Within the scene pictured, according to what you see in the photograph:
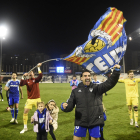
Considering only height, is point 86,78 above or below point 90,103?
above

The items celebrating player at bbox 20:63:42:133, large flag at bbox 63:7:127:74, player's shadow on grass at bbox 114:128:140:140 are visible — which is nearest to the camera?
player's shadow on grass at bbox 114:128:140:140

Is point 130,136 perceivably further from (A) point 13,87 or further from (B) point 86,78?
(A) point 13,87

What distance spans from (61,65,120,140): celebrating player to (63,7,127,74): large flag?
2899mm

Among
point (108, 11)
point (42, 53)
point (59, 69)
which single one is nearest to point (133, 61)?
point (59, 69)

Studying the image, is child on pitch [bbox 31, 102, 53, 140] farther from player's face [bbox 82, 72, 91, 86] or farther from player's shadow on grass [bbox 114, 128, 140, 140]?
player's shadow on grass [bbox 114, 128, 140, 140]

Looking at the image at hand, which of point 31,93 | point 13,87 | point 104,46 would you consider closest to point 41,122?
point 31,93

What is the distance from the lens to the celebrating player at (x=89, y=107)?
314cm

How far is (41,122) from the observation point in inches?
165

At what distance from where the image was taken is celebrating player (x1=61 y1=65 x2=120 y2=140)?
3137 mm

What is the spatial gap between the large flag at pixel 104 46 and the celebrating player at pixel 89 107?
2.90 meters

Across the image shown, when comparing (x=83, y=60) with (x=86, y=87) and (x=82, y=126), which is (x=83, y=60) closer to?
(x=86, y=87)

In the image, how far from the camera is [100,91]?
10.8 ft

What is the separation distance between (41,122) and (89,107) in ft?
5.69

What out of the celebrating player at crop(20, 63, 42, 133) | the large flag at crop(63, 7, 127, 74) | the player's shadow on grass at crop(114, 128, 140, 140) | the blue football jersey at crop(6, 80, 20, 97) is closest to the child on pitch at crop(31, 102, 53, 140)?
the celebrating player at crop(20, 63, 42, 133)
